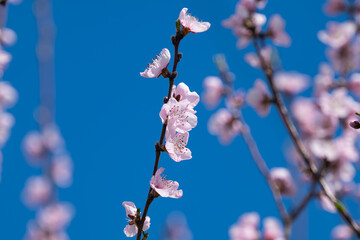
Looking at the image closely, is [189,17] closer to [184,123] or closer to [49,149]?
[184,123]

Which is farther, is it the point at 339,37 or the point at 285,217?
the point at 339,37

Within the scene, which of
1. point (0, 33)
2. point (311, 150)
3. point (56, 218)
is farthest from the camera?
point (56, 218)

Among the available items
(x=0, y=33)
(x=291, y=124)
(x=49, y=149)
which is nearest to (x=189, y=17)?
(x=0, y=33)

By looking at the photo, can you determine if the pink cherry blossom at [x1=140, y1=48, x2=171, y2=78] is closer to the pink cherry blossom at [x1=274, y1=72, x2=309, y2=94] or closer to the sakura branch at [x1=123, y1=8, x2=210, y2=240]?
the sakura branch at [x1=123, y1=8, x2=210, y2=240]

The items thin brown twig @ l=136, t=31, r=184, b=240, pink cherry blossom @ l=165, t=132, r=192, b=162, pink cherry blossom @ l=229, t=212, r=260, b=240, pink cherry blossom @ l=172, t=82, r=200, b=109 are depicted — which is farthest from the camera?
pink cherry blossom @ l=229, t=212, r=260, b=240

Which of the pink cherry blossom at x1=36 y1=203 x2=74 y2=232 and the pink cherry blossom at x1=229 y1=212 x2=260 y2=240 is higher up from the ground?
the pink cherry blossom at x1=36 y1=203 x2=74 y2=232

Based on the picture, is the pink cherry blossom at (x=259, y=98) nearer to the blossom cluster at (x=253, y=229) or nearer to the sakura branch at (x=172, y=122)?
the blossom cluster at (x=253, y=229)

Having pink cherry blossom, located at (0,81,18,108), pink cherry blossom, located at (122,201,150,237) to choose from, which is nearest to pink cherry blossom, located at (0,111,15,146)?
pink cherry blossom, located at (0,81,18,108)
